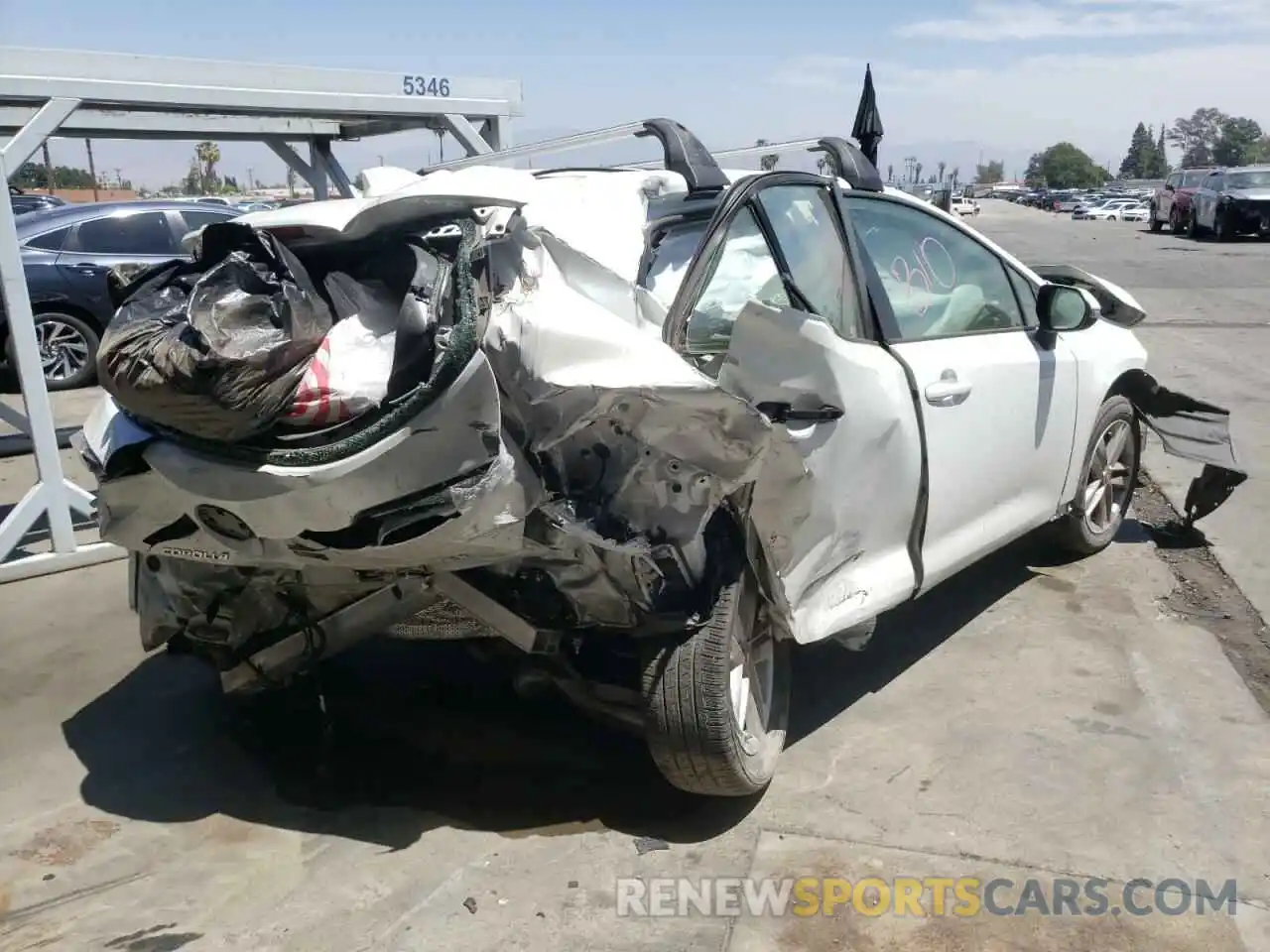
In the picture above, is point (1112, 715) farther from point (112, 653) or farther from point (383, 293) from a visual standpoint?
point (112, 653)

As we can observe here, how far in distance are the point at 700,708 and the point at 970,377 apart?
174 cm

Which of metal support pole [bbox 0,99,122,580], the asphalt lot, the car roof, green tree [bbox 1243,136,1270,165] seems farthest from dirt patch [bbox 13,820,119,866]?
green tree [bbox 1243,136,1270,165]

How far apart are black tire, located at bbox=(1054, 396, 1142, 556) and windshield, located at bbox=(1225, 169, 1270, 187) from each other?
85.6 ft

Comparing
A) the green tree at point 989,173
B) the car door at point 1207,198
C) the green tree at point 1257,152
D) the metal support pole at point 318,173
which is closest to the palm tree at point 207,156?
the metal support pole at point 318,173

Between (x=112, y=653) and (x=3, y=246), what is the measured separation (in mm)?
1974

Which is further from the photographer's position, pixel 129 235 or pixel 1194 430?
pixel 129 235

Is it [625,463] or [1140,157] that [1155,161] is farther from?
[625,463]

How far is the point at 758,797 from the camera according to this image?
3518mm

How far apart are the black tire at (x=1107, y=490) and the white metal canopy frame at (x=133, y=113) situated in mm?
3520

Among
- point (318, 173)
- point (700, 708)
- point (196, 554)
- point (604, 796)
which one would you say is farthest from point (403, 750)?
point (318, 173)

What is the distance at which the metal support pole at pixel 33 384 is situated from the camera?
5137mm

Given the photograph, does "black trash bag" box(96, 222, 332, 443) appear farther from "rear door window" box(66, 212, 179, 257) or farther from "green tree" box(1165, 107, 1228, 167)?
"green tree" box(1165, 107, 1228, 167)

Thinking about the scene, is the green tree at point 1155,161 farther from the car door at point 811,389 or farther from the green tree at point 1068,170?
the car door at point 811,389

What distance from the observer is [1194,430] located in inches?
221
